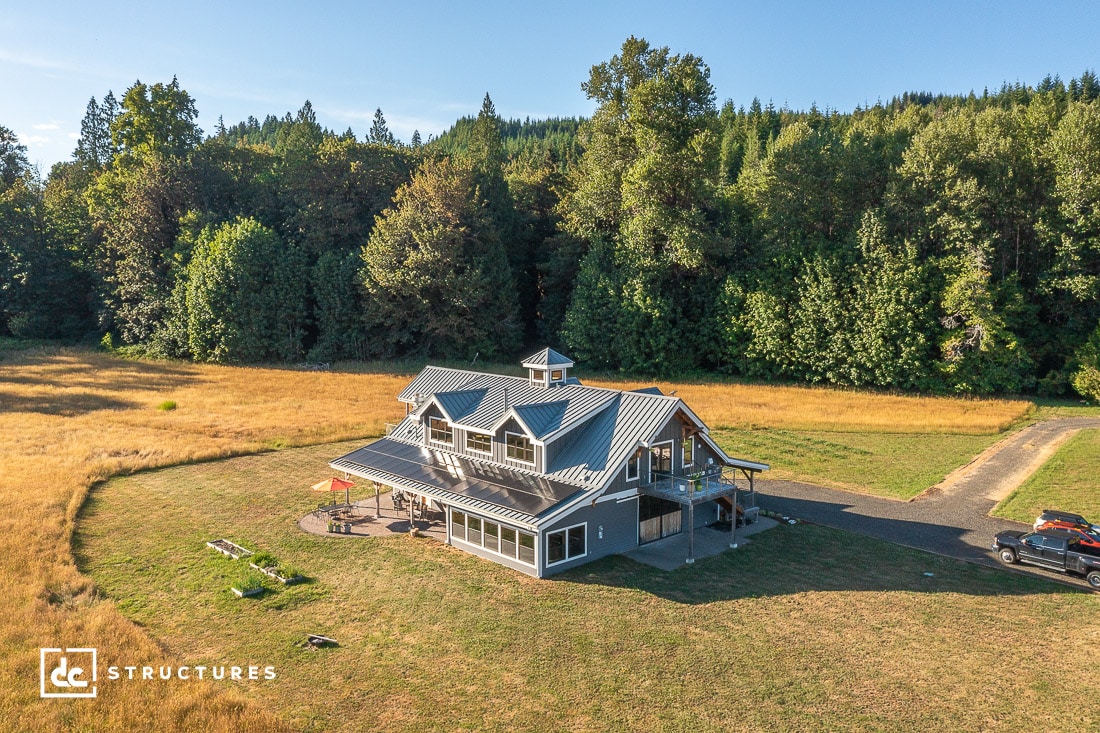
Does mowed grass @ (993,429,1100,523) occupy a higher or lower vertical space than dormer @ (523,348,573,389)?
lower

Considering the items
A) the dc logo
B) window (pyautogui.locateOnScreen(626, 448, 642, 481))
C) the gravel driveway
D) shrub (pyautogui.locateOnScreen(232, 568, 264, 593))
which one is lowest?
the dc logo

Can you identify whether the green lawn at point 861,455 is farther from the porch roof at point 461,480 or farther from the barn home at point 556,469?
the porch roof at point 461,480

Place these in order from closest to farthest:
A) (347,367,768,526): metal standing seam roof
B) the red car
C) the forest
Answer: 1. the red car
2. (347,367,768,526): metal standing seam roof
3. the forest

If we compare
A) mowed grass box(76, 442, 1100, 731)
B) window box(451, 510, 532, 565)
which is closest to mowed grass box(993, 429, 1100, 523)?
mowed grass box(76, 442, 1100, 731)

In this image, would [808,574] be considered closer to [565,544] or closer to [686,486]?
[686,486]

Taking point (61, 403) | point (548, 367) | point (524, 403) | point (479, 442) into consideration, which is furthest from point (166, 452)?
point (548, 367)

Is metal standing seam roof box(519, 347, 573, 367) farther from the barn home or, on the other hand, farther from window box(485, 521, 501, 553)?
window box(485, 521, 501, 553)

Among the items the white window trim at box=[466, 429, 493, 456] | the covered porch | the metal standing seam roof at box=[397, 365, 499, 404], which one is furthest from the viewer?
the metal standing seam roof at box=[397, 365, 499, 404]
